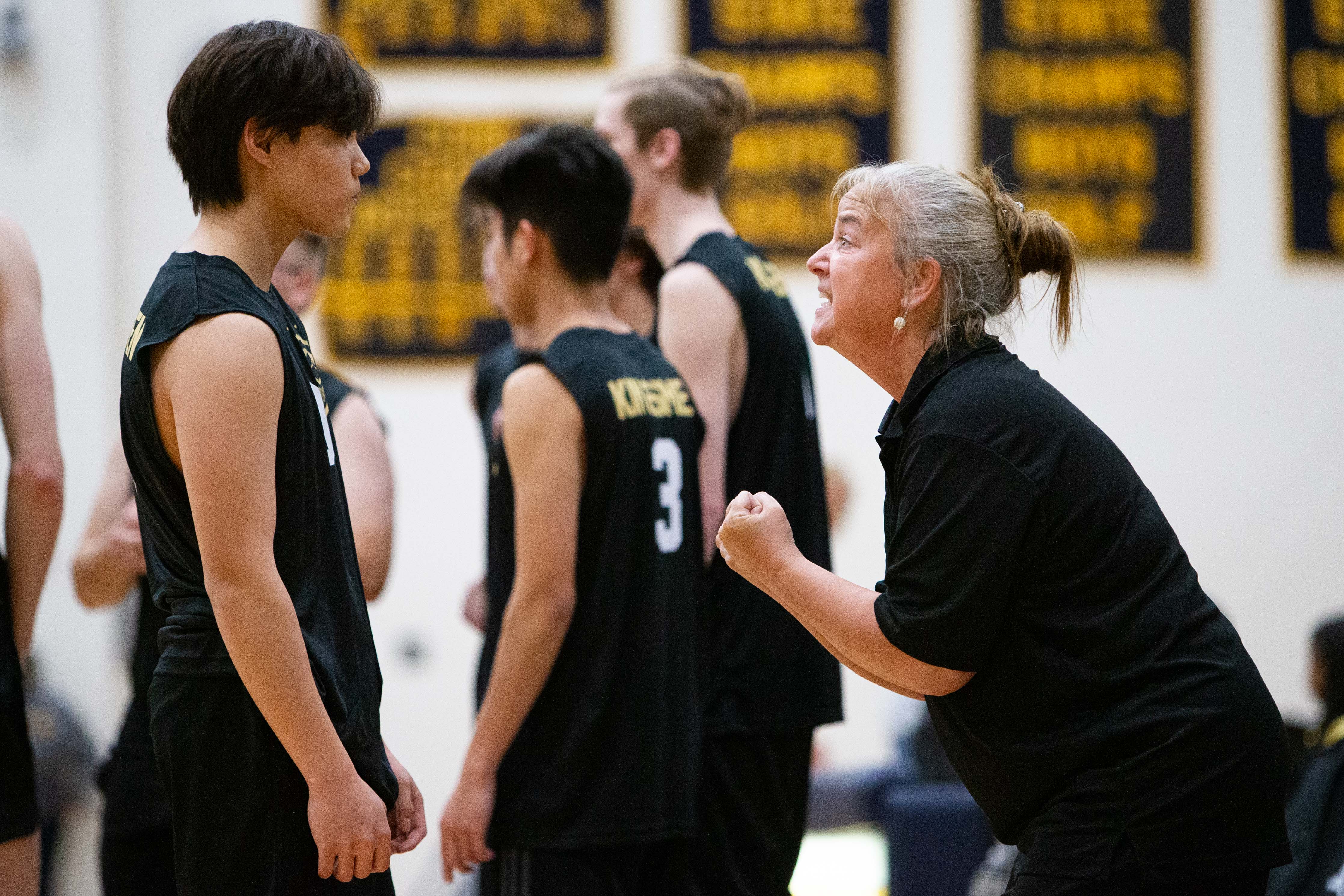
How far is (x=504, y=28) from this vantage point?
4.51m

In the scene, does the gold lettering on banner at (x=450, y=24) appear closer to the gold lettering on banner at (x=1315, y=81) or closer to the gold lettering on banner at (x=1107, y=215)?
the gold lettering on banner at (x=1107, y=215)

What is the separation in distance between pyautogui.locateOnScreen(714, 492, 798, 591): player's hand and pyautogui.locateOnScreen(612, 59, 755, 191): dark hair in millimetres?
1250

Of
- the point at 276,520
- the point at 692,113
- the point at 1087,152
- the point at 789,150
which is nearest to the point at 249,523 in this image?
the point at 276,520

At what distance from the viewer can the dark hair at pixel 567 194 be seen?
231cm

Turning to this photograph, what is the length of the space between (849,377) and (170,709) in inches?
137

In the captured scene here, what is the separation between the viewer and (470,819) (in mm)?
2096

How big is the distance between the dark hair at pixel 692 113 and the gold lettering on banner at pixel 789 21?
5.81 feet

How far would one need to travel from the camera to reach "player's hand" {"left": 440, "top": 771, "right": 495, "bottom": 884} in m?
2.10

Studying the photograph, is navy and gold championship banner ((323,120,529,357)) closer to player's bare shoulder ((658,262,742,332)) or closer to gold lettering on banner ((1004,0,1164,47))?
gold lettering on banner ((1004,0,1164,47))

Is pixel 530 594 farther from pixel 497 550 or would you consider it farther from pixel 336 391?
pixel 336 391

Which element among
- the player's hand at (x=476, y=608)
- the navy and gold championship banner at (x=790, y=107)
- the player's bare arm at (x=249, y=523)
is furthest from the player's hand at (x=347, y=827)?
the navy and gold championship banner at (x=790, y=107)

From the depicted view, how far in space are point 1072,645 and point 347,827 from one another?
0.88 metres

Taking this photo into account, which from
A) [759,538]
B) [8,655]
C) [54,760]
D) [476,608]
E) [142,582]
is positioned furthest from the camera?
[54,760]

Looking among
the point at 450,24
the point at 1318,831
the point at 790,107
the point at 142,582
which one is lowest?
the point at 1318,831
